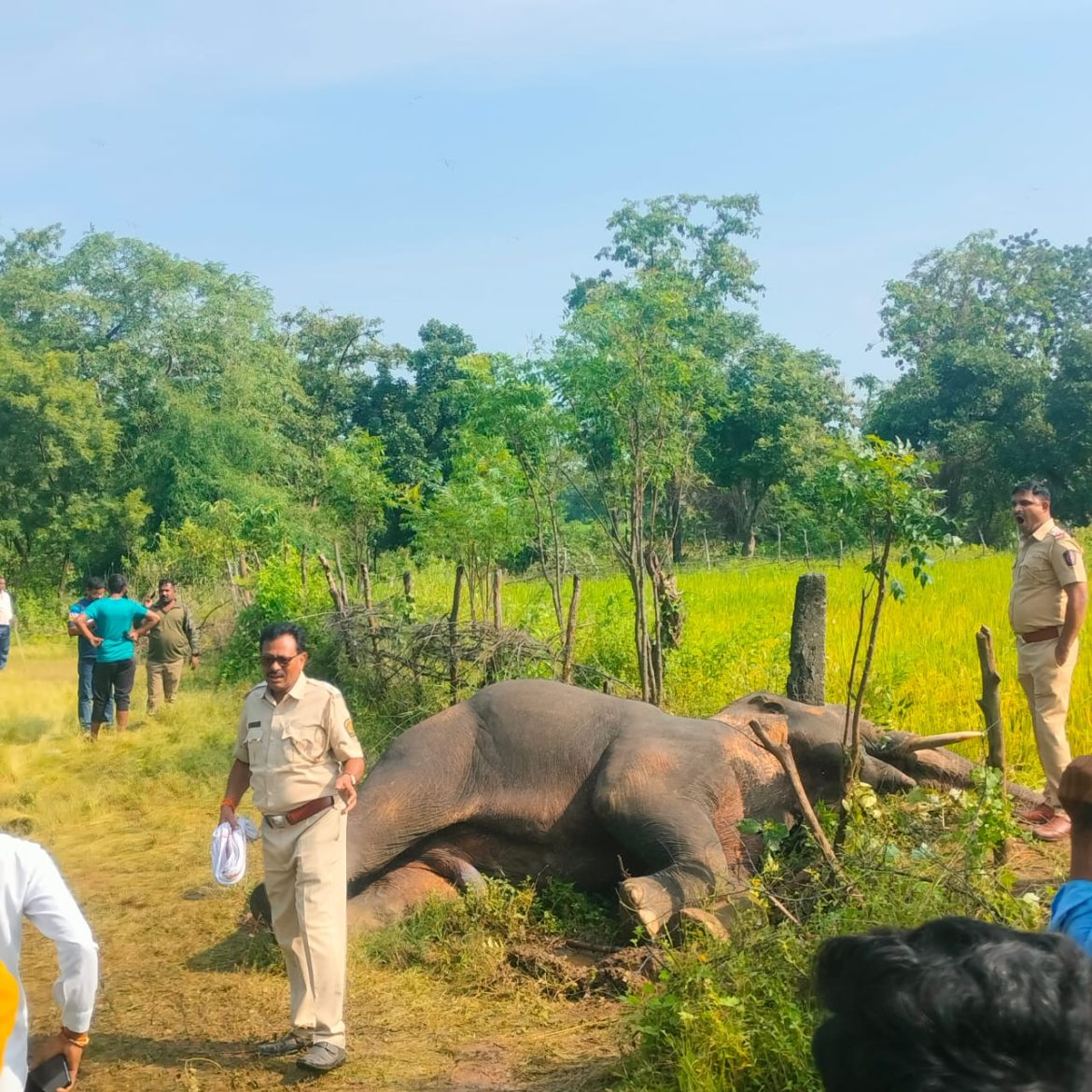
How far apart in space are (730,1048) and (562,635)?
6262mm

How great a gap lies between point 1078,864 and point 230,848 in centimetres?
338

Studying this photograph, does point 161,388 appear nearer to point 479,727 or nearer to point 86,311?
point 86,311

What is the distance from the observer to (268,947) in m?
5.36

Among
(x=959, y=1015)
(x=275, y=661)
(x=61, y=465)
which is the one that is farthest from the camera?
(x=61, y=465)

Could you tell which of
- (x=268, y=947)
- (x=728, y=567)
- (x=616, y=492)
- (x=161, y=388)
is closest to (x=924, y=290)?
(x=728, y=567)

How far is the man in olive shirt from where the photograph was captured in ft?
38.8

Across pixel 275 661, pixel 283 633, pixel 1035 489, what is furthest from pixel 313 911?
pixel 1035 489

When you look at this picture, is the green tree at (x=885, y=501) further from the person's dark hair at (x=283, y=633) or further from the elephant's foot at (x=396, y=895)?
the person's dark hair at (x=283, y=633)

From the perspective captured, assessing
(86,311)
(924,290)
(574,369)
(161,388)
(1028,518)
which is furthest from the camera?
(924,290)

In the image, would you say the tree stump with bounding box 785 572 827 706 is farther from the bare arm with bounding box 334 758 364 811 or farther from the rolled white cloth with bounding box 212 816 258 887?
the rolled white cloth with bounding box 212 816 258 887

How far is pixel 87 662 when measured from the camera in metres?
11.3

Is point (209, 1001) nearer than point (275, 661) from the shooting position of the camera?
No

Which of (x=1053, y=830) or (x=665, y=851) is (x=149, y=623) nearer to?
(x=665, y=851)

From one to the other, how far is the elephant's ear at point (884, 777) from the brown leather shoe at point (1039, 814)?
1.87 ft
